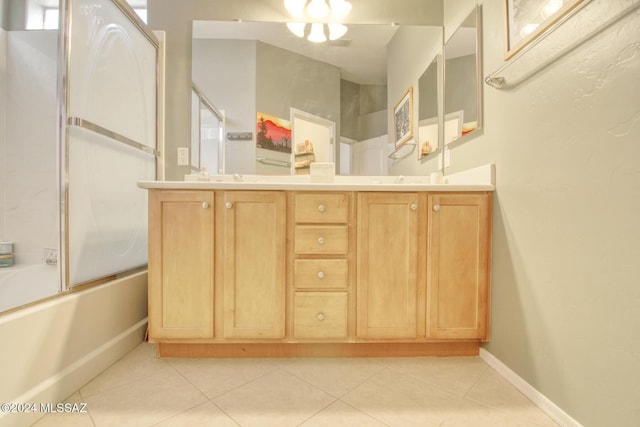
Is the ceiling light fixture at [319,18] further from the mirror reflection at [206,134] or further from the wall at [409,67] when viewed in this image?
the mirror reflection at [206,134]

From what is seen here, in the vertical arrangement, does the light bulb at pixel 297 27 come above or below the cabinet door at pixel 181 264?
above

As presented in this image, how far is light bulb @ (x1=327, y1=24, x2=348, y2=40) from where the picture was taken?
1729 mm

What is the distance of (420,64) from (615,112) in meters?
1.24

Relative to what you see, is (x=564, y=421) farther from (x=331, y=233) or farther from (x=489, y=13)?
(x=489, y=13)

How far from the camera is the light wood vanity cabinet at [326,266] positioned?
4.00 feet

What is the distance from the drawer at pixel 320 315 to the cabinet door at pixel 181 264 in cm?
41

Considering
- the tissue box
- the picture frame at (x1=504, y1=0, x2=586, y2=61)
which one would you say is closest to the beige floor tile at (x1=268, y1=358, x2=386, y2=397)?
the tissue box

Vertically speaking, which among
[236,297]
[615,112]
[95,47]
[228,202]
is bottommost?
[236,297]

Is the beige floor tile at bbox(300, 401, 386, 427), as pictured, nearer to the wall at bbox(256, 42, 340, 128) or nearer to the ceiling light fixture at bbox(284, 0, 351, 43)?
the wall at bbox(256, 42, 340, 128)

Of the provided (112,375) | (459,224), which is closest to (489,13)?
(459,224)

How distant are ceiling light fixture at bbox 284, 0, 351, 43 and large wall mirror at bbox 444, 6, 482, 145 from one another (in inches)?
27.8

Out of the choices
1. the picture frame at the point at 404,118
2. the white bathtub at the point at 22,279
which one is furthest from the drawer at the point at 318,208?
the white bathtub at the point at 22,279

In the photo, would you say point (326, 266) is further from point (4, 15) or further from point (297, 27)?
point (4, 15)

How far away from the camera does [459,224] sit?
127 centimetres
